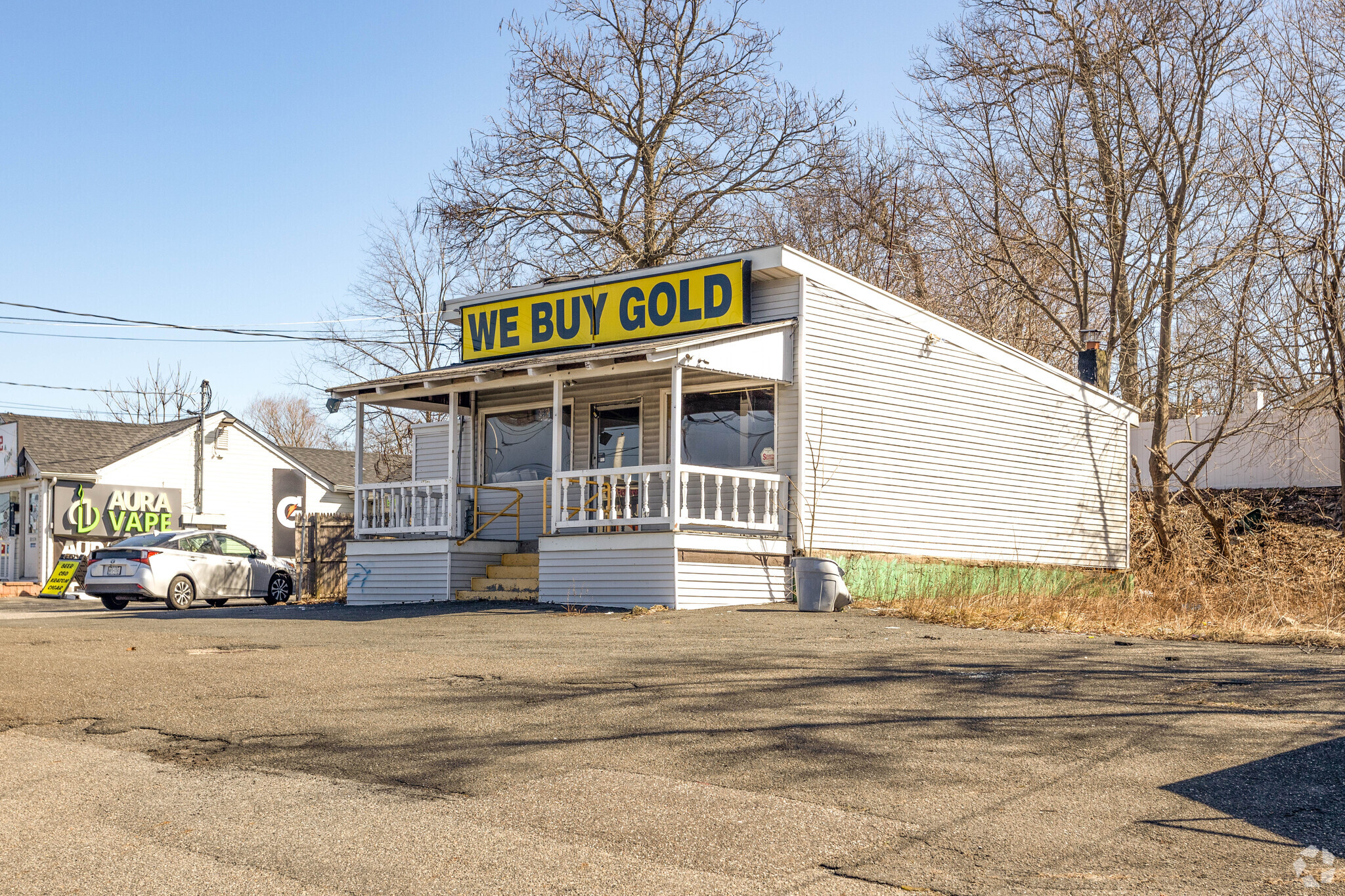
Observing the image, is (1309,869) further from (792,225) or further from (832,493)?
(792,225)

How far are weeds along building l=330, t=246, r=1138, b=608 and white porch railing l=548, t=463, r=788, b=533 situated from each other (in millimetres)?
51

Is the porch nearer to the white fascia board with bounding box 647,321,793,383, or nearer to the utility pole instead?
the white fascia board with bounding box 647,321,793,383

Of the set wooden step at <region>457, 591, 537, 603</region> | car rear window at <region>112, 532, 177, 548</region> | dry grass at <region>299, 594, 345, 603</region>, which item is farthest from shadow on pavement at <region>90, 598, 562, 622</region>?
dry grass at <region>299, 594, 345, 603</region>

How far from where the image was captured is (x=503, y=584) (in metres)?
17.8

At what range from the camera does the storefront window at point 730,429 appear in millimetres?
17297

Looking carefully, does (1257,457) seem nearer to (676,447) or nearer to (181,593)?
(676,447)

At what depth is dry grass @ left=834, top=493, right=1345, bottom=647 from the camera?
12406mm

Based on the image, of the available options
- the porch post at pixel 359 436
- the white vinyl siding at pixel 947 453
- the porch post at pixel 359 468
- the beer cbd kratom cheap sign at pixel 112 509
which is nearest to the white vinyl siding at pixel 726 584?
the white vinyl siding at pixel 947 453

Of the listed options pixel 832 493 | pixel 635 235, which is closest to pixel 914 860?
pixel 832 493

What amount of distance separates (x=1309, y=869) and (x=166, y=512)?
36032mm

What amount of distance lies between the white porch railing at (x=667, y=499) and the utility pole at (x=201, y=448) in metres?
21.4

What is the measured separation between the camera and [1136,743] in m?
6.28

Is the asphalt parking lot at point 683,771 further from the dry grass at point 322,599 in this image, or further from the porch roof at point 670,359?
the dry grass at point 322,599

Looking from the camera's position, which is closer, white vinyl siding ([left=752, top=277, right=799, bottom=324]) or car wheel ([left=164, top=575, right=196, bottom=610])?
white vinyl siding ([left=752, top=277, right=799, bottom=324])
